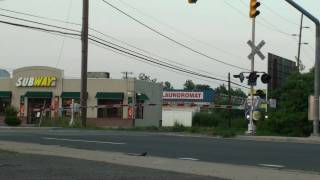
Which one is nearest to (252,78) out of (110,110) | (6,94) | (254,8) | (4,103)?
(254,8)

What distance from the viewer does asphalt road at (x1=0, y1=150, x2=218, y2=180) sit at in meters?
11.3

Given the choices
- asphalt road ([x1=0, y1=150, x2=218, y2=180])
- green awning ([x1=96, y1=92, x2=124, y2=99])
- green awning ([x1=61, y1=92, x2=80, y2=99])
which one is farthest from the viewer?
green awning ([x1=61, y1=92, x2=80, y2=99])

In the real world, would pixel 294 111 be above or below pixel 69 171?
above

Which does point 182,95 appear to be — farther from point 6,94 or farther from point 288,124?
point 288,124

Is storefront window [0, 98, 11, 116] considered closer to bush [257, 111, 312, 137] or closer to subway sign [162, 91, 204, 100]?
subway sign [162, 91, 204, 100]

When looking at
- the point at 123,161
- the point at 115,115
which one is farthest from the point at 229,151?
the point at 115,115

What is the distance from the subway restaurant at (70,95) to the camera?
58.2 metres

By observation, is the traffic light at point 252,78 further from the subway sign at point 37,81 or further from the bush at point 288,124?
the subway sign at point 37,81

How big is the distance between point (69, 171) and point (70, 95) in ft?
156

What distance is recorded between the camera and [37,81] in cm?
6047

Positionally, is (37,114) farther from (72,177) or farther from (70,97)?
(72,177)

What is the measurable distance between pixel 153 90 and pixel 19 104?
13.1 meters

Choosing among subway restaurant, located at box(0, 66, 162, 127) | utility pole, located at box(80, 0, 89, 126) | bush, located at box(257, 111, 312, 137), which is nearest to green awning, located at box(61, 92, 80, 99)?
subway restaurant, located at box(0, 66, 162, 127)

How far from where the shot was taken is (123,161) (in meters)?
15.3
